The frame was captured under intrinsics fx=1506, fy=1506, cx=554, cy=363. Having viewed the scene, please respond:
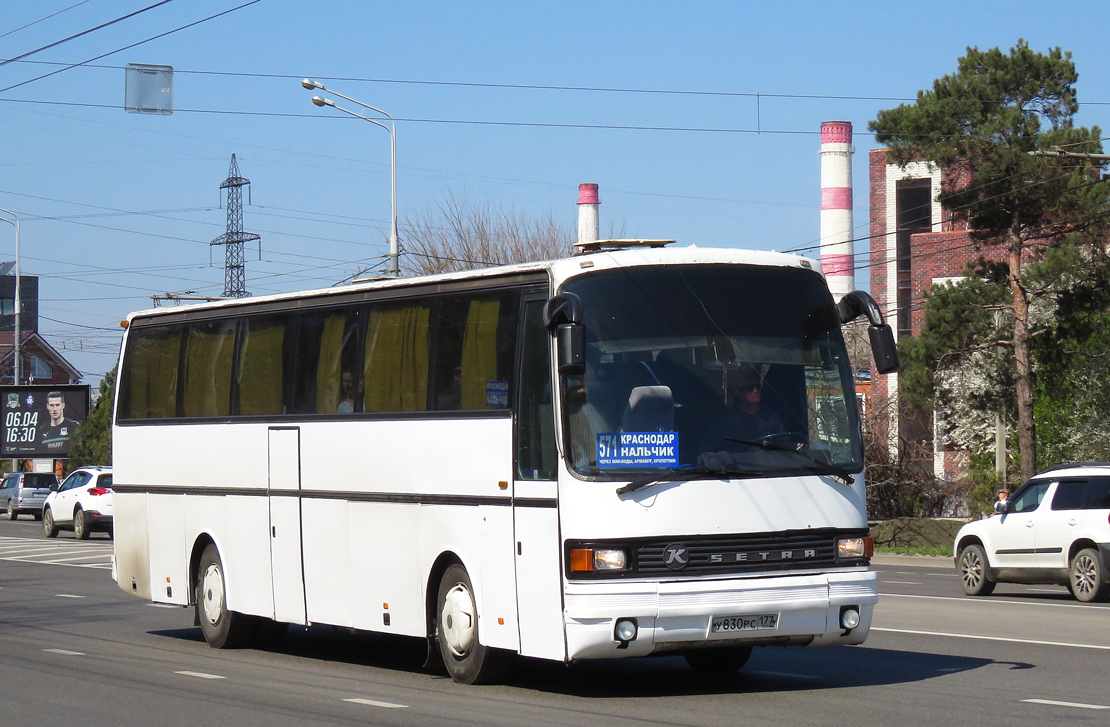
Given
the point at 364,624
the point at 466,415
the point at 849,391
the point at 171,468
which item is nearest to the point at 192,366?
the point at 171,468

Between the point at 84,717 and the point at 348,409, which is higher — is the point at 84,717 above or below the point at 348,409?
below

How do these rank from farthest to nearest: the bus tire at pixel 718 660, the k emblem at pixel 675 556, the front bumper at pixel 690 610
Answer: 1. the bus tire at pixel 718 660
2. the k emblem at pixel 675 556
3. the front bumper at pixel 690 610

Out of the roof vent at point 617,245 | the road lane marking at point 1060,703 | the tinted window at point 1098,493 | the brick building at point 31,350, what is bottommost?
the road lane marking at point 1060,703

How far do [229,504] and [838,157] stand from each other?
5251 cm

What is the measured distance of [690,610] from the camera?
9.75m

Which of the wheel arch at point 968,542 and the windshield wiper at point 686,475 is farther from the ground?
the windshield wiper at point 686,475

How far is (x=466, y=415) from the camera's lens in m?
11.1

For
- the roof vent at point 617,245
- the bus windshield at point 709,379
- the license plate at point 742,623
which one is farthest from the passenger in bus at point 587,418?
the roof vent at point 617,245

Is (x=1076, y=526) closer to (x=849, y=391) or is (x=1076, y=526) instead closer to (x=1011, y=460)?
(x=849, y=391)

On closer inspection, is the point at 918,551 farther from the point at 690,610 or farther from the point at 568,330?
the point at 568,330

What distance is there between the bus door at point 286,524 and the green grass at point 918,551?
21925 millimetres

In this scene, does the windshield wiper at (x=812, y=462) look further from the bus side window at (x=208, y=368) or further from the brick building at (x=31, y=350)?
the brick building at (x=31, y=350)

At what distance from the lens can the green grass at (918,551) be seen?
3297cm

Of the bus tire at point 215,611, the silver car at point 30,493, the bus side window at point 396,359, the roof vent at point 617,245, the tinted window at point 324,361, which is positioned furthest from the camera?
the silver car at point 30,493
